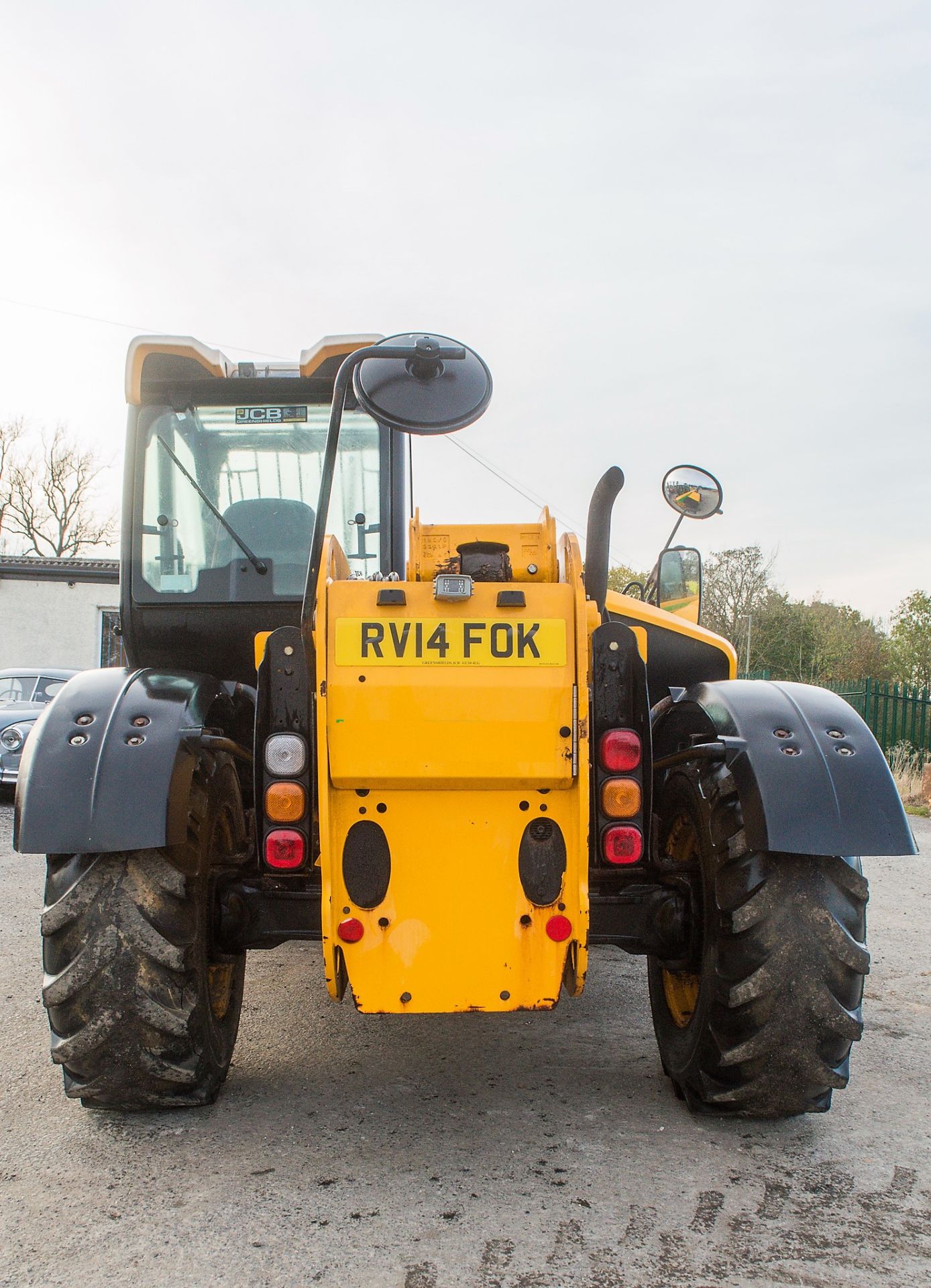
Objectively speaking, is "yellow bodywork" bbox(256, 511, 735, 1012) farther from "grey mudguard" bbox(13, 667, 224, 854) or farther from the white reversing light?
"grey mudguard" bbox(13, 667, 224, 854)

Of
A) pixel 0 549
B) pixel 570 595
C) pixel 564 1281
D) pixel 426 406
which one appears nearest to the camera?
pixel 564 1281

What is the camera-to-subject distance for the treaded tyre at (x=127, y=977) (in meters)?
2.79

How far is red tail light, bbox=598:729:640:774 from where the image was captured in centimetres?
291

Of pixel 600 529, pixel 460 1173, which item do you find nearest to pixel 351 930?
pixel 460 1173

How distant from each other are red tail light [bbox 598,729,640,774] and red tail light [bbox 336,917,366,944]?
0.81 m

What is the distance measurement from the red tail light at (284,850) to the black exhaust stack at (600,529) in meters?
1.11

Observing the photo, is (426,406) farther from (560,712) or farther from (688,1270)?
(688,1270)

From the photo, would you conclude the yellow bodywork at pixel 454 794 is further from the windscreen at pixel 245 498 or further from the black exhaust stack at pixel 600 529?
the windscreen at pixel 245 498

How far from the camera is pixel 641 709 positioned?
295cm

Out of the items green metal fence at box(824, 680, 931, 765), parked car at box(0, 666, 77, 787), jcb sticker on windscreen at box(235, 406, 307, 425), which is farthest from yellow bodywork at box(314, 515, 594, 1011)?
green metal fence at box(824, 680, 931, 765)

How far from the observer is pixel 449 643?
2.78 meters

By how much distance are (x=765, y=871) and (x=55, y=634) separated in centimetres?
2652

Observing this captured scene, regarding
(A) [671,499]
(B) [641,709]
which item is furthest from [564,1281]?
(A) [671,499]

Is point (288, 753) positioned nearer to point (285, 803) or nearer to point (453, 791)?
point (285, 803)
